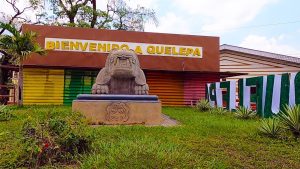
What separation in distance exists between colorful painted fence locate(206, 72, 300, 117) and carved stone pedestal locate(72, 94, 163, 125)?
406cm

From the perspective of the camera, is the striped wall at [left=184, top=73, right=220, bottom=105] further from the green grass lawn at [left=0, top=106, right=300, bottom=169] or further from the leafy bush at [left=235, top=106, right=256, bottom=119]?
the green grass lawn at [left=0, top=106, right=300, bottom=169]

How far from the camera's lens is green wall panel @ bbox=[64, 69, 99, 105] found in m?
18.8

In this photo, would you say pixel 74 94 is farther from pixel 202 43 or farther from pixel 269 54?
pixel 269 54

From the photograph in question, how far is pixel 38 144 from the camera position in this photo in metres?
4.92

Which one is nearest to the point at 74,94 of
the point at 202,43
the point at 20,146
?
the point at 202,43

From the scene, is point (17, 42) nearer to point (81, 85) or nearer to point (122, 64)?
point (81, 85)

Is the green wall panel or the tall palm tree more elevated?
the tall palm tree

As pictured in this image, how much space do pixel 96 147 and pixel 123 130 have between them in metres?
2.66

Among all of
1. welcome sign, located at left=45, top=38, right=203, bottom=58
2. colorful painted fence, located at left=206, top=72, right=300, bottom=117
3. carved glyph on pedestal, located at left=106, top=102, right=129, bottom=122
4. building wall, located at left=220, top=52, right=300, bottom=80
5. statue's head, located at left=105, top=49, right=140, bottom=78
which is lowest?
carved glyph on pedestal, located at left=106, top=102, right=129, bottom=122

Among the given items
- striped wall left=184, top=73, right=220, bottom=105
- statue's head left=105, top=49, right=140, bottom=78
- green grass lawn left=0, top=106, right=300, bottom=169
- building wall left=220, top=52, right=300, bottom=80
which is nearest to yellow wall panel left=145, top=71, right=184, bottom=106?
striped wall left=184, top=73, right=220, bottom=105

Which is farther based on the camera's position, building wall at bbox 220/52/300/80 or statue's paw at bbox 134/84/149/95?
building wall at bbox 220/52/300/80

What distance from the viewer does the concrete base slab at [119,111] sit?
9953 millimetres

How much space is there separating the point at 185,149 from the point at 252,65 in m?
16.6

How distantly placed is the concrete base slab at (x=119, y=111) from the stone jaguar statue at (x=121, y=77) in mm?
851
